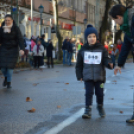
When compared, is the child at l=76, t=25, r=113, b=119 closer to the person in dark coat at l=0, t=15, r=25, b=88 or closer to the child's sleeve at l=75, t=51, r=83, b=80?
the child's sleeve at l=75, t=51, r=83, b=80

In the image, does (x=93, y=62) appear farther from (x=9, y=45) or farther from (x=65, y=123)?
(x=9, y=45)

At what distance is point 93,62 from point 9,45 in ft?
14.1

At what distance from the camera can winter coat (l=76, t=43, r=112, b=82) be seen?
256 inches

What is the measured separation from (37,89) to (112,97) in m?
2.48

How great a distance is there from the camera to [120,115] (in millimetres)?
6707

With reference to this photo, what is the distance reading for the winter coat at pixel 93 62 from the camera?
649 cm

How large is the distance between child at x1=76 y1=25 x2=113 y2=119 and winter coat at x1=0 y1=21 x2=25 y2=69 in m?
3.96

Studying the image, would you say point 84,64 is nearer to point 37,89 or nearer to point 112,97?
point 112,97

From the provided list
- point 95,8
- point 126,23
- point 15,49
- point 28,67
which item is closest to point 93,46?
point 126,23

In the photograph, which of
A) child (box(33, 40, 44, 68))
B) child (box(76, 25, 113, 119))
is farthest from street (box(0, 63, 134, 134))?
child (box(33, 40, 44, 68))

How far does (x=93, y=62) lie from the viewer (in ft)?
21.3

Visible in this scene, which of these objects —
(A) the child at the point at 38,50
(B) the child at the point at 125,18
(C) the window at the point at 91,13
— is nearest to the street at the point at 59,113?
(B) the child at the point at 125,18

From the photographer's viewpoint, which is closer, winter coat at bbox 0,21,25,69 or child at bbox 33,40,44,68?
winter coat at bbox 0,21,25,69

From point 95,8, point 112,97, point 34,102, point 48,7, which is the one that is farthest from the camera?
point 95,8
